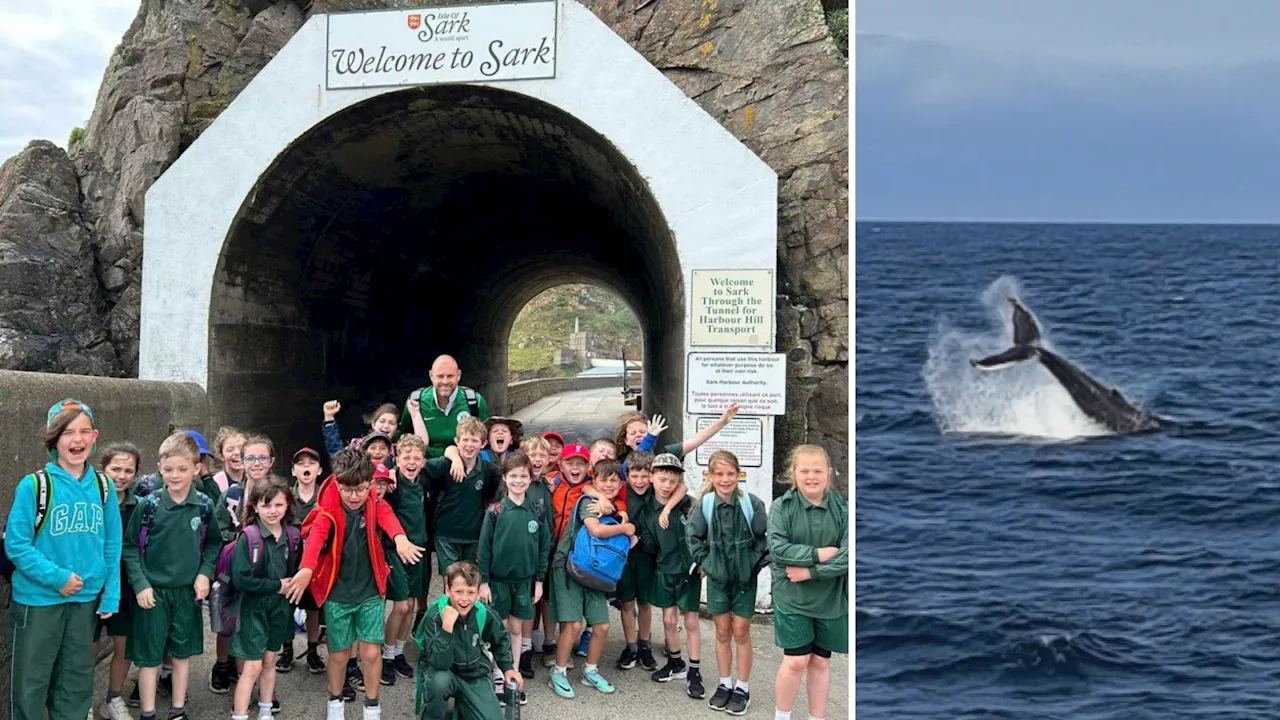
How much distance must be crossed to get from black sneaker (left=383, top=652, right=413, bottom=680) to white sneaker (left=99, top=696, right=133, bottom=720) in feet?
4.97

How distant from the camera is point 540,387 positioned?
33.6m

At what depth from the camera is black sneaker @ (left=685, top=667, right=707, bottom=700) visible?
5.73m

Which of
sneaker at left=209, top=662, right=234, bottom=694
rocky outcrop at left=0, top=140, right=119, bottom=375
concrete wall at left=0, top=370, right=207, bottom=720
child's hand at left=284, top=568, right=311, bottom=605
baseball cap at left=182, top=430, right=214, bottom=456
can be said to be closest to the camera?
concrete wall at left=0, top=370, right=207, bottom=720

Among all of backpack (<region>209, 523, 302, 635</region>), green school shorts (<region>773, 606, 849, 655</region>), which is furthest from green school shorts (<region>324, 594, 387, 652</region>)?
green school shorts (<region>773, 606, 849, 655</region>)

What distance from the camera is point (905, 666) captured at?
13.5 meters

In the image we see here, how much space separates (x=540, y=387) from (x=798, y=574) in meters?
29.3

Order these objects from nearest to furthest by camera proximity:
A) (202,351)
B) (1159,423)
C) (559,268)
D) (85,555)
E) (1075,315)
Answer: (85,555) < (202,351) < (559,268) < (1159,423) < (1075,315)

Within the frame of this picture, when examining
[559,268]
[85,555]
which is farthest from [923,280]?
[85,555]

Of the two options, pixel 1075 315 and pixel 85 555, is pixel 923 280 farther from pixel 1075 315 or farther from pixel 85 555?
pixel 85 555

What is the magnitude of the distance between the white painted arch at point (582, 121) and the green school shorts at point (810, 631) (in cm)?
300

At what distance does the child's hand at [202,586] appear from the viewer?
15.8 ft

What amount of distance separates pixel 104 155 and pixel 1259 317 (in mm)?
40863

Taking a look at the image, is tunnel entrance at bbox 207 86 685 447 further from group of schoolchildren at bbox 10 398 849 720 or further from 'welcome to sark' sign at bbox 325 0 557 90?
group of schoolchildren at bbox 10 398 849 720

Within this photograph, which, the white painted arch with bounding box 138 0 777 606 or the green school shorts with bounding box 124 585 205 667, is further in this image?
the white painted arch with bounding box 138 0 777 606
